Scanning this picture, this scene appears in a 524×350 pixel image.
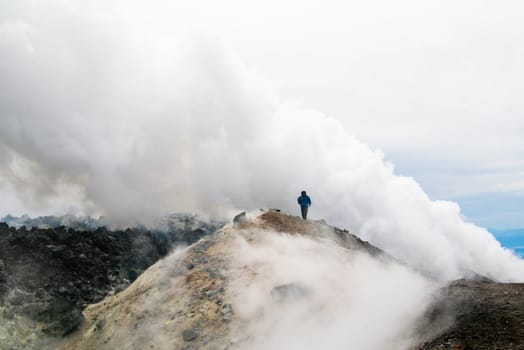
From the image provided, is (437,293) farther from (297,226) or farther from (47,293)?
(47,293)

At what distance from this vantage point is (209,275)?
21625 millimetres

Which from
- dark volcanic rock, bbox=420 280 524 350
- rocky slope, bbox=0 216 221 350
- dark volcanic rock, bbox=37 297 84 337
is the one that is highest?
rocky slope, bbox=0 216 221 350

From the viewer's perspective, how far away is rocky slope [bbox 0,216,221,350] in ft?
71.6

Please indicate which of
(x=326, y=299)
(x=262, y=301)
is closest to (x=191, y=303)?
(x=262, y=301)

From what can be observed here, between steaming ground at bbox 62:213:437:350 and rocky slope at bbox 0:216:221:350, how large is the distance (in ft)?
5.89

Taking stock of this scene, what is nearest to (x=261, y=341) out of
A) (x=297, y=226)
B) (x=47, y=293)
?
(x=297, y=226)

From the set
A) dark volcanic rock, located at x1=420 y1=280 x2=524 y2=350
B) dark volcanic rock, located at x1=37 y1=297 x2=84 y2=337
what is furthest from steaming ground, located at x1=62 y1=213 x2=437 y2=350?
dark volcanic rock, located at x1=420 y1=280 x2=524 y2=350

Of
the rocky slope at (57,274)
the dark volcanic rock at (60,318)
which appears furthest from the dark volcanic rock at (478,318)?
the rocky slope at (57,274)

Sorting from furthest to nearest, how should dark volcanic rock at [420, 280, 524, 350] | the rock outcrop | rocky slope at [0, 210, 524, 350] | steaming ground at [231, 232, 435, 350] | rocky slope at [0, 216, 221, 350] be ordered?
rocky slope at [0, 216, 221, 350], the rock outcrop, steaming ground at [231, 232, 435, 350], rocky slope at [0, 210, 524, 350], dark volcanic rock at [420, 280, 524, 350]

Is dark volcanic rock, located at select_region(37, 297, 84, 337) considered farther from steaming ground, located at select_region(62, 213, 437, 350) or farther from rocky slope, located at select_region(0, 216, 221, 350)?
steaming ground, located at select_region(62, 213, 437, 350)

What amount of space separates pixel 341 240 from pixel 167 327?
1375 cm

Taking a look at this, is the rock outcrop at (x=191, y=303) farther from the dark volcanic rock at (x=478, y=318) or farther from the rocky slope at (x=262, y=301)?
the dark volcanic rock at (x=478, y=318)

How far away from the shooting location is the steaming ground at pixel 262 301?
16453mm

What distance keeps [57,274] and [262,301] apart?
16.9m
